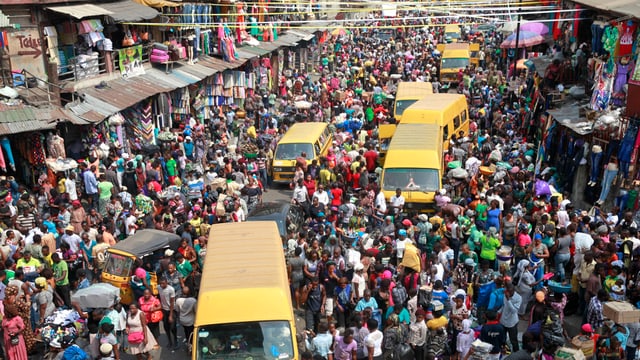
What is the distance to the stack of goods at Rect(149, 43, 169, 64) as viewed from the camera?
27516mm

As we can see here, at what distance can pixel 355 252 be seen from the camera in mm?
13023

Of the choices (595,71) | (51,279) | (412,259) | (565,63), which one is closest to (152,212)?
(51,279)

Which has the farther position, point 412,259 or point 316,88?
point 316,88

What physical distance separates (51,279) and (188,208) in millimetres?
4853

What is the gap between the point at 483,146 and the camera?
73.7 feet

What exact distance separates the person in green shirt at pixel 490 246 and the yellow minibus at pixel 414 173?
3.21 meters

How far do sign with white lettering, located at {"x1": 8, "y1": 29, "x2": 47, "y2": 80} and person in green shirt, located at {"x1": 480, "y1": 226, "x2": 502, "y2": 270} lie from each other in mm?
13504

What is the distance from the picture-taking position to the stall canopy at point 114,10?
20564 millimetres

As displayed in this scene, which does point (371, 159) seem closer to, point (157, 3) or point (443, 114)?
point (443, 114)

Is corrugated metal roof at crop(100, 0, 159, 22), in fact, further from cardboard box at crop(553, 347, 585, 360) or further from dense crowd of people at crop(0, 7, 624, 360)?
cardboard box at crop(553, 347, 585, 360)

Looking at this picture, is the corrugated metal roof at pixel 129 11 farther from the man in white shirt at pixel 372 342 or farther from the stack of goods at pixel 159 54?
the man in white shirt at pixel 372 342

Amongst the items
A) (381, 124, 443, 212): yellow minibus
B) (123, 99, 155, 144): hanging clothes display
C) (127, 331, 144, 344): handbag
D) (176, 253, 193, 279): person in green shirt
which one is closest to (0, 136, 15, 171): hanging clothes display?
(123, 99, 155, 144): hanging clothes display

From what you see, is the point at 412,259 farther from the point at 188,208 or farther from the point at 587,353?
the point at 188,208

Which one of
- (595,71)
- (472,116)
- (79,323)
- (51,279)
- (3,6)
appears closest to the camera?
(79,323)
